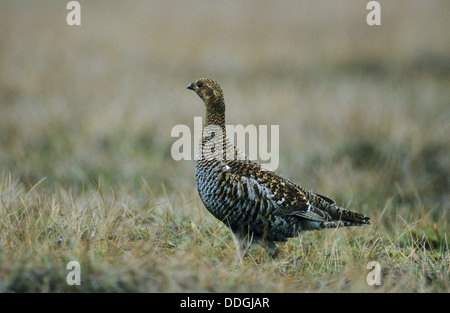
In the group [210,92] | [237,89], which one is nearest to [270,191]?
[210,92]

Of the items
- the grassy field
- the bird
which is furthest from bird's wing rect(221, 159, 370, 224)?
the grassy field

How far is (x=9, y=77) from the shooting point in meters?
11.5

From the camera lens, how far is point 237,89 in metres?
12.2

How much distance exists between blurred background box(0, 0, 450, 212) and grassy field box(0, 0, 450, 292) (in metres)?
0.05

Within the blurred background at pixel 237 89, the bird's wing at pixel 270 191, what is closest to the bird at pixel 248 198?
the bird's wing at pixel 270 191

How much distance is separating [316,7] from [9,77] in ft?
30.2

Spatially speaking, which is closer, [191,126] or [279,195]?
[279,195]

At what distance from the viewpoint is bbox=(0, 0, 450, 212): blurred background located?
8.26 metres

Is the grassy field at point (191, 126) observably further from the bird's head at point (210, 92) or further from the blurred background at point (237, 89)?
the bird's head at point (210, 92)

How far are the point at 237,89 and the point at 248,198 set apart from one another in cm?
811

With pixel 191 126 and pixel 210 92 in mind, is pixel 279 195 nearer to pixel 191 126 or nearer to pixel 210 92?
pixel 210 92

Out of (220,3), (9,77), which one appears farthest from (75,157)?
(220,3)

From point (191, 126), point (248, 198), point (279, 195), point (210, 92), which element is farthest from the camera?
point (191, 126)

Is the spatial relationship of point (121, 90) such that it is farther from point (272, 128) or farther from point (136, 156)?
point (272, 128)
